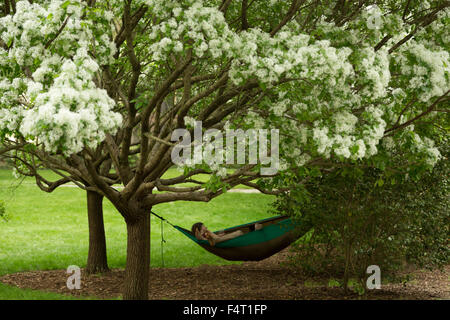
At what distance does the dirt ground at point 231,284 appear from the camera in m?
9.04

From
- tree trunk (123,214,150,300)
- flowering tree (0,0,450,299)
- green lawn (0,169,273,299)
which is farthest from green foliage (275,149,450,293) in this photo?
tree trunk (123,214,150,300)

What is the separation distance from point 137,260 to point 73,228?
10513mm

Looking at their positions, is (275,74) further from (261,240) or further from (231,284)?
(231,284)

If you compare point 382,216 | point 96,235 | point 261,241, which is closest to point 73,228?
point 96,235

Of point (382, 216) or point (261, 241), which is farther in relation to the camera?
point (261, 241)

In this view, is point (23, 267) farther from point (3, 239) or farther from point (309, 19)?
point (309, 19)

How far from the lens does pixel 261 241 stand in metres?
10.0

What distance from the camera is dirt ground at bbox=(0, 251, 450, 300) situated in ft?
29.7

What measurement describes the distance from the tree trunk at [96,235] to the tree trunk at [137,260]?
2853 mm

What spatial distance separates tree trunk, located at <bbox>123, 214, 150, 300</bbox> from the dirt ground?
93 cm

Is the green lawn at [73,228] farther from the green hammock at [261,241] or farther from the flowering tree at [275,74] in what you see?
the flowering tree at [275,74]

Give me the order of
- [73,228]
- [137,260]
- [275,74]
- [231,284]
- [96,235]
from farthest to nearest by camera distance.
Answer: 1. [73,228]
2. [96,235]
3. [231,284]
4. [137,260]
5. [275,74]

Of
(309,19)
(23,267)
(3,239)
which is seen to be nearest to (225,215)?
(3,239)

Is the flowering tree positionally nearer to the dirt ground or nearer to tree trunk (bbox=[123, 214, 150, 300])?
tree trunk (bbox=[123, 214, 150, 300])
